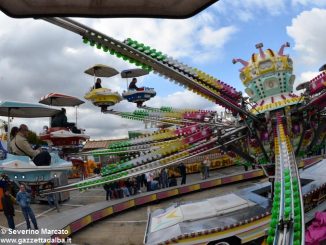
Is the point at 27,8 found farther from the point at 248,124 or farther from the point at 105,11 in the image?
the point at 248,124

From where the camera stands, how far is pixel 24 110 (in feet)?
40.6

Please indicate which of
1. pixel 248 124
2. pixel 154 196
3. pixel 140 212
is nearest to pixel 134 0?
pixel 248 124

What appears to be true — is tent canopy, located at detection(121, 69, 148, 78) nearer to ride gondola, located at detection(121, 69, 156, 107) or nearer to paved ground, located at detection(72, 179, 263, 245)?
ride gondola, located at detection(121, 69, 156, 107)

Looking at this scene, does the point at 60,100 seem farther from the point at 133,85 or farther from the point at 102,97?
the point at 133,85

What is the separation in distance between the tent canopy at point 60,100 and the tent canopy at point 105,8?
15.8 m

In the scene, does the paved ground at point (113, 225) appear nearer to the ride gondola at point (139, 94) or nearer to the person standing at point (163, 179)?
the person standing at point (163, 179)

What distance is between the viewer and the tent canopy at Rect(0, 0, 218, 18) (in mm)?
1323

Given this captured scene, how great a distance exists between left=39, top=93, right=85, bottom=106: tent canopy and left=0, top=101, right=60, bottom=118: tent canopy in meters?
3.11

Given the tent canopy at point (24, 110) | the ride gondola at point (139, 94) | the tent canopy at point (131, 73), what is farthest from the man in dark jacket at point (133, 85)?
the tent canopy at point (24, 110)

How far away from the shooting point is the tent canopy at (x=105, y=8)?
1.32 m

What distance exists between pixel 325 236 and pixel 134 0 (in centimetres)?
620

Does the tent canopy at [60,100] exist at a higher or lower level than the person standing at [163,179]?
higher

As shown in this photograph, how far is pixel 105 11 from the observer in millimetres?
1382

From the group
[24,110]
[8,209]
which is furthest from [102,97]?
[8,209]
